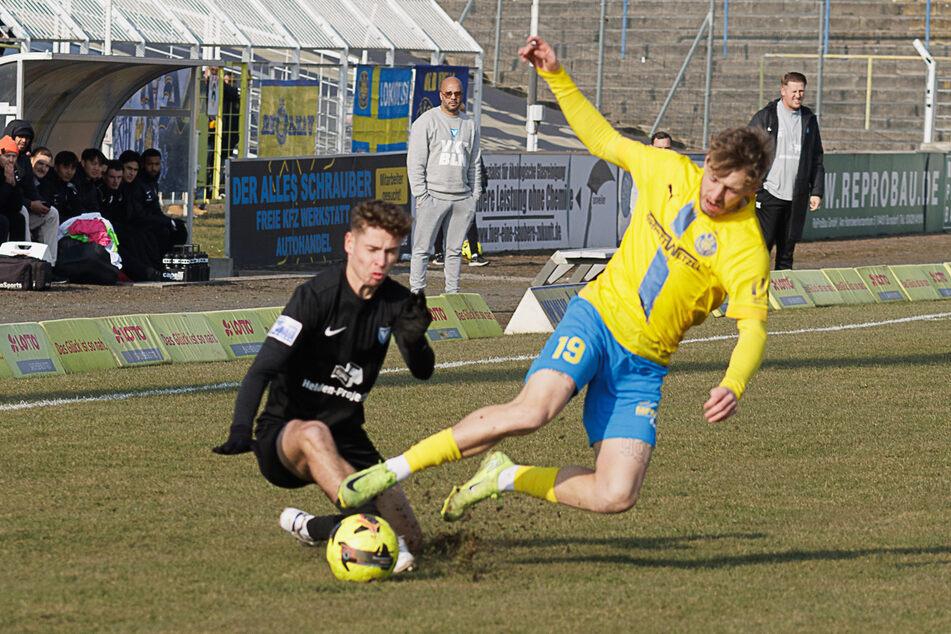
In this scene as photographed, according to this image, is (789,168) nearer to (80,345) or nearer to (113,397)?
(80,345)

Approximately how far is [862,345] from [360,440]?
8.49m

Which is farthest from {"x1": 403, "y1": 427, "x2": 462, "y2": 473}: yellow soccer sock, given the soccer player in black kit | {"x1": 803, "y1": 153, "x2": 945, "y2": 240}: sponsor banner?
{"x1": 803, "y1": 153, "x2": 945, "y2": 240}: sponsor banner

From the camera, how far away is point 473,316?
1426 cm

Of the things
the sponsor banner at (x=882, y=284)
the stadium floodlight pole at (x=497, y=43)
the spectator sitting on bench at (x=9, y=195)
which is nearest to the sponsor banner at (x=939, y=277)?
the sponsor banner at (x=882, y=284)

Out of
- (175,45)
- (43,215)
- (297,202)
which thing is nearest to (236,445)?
(43,215)

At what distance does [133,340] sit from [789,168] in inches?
265

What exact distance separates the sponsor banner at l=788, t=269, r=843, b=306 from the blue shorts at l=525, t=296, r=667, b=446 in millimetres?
11717

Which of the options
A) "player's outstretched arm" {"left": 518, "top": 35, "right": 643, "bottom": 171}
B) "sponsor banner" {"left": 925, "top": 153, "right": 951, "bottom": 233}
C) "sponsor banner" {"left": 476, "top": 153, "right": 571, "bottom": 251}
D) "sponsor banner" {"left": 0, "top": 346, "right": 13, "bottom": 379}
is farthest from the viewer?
"sponsor banner" {"left": 925, "top": 153, "right": 951, "bottom": 233}

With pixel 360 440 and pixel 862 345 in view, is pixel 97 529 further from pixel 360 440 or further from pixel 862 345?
pixel 862 345

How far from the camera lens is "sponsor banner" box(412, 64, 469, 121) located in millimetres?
25078

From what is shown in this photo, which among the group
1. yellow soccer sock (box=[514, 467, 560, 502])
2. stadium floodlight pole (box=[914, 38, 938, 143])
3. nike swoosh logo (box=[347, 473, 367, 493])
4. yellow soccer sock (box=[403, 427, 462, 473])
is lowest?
yellow soccer sock (box=[514, 467, 560, 502])

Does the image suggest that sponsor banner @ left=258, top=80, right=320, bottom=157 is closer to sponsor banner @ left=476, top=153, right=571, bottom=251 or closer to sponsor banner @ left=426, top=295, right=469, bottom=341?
sponsor banner @ left=476, top=153, right=571, bottom=251

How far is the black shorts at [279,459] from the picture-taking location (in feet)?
19.2

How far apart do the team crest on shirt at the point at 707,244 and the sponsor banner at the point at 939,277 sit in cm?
1384
